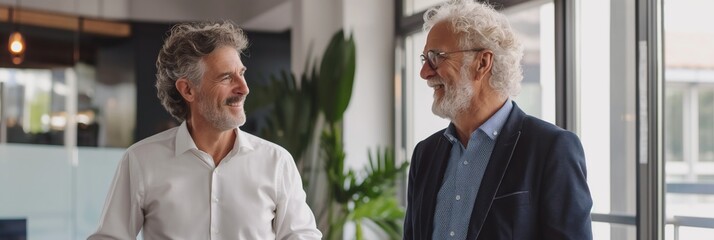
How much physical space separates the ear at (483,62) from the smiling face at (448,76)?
3 cm

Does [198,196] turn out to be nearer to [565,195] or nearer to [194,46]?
[194,46]

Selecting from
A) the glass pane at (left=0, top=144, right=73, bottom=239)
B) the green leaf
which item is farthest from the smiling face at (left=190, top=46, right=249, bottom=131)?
the glass pane at (left=0, top=144, right=73, bottom=239)

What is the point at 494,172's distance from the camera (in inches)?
95.2

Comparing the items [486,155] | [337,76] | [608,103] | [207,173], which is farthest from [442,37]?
[337,76]

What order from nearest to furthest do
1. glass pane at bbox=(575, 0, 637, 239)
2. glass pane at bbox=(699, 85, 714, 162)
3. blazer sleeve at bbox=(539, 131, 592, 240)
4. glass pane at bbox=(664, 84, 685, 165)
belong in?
1. blazer sleeve at bbox=(539, 131, 592, 240)
2. glass pane at bbox=(699, 85, 714, 162)
3. glass pane at bbox=(664, 84, 685, 165)
4. glass pane at bbox=(575, 0, 637, 239)

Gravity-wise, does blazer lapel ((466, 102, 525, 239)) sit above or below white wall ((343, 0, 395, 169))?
below

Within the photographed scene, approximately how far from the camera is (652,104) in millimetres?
4375

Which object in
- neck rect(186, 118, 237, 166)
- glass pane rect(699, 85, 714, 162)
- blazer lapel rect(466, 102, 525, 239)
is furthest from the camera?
glass pane rect(699, 85, 714, 162)

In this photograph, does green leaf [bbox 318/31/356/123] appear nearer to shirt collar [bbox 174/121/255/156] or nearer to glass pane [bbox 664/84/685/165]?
glass pane [bbox 664/84/685/165]

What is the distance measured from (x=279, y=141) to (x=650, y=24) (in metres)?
3.12

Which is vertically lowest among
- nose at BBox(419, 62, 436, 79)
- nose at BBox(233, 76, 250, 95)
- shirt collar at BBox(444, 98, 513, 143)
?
shirt collar at BBox(444, 98, 513, 143)

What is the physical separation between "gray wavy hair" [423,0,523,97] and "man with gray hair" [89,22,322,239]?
602 millimetres

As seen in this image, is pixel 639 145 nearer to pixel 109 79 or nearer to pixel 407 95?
pixel 407 95

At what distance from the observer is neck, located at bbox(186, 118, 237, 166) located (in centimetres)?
271
